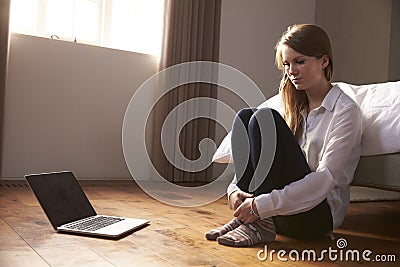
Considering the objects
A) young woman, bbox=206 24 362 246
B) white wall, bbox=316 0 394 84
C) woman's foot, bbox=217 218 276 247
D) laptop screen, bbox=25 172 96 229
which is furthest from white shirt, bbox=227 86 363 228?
white wall, bbox=316 0 394 84

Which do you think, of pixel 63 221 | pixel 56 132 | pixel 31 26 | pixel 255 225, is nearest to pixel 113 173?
pixel 56 132

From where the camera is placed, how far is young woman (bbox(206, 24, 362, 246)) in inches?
56.7

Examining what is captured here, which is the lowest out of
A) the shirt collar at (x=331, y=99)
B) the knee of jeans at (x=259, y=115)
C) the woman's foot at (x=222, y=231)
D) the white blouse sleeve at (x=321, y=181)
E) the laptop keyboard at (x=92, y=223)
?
the laptop keyboard at (x=92, y=223)

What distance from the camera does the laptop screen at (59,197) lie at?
164 centimetres

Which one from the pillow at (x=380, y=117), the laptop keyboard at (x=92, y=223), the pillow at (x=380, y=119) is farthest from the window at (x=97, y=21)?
→ the pillow at (x=380, y=119)

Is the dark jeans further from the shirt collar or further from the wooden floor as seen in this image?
the shirt collar

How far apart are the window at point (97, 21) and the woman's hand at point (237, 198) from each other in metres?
2.11

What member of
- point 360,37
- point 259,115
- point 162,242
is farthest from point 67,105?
point 360,37

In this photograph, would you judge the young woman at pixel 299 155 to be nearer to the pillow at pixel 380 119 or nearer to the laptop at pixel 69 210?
the pillow at pixel 380 119

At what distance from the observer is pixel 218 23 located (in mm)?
3805

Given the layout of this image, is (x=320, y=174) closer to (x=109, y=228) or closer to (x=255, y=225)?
(x=255, y=225)

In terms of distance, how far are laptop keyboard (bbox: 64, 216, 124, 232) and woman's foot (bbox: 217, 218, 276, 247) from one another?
439 millimetres

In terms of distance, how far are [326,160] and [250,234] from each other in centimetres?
33

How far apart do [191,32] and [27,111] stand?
4.35ft
